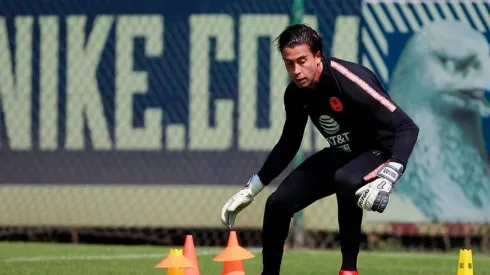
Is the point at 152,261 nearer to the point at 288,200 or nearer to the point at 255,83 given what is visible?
the point at 255,83

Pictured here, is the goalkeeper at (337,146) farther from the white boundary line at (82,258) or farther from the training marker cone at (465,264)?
the white boundary line at (82,258)

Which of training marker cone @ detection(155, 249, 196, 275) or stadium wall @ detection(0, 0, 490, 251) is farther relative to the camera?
stadium wall @ detection(0, 0, 490, 251)

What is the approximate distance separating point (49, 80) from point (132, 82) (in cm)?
72

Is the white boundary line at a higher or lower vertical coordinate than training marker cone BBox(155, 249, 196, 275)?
lower

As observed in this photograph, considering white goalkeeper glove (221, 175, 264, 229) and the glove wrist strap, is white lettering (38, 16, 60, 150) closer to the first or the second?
white goalkeeper glove (221, 175, 264, 229)

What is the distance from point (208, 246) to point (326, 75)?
3.93 metres

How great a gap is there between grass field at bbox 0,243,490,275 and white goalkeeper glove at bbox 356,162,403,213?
6.10 ft

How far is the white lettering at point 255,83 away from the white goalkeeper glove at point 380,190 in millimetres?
3467

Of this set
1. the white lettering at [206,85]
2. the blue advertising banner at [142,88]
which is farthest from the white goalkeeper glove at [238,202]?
the white lettering at [206,85]

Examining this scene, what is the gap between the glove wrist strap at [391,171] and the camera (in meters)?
5.74

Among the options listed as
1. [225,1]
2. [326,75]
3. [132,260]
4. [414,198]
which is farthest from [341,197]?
[225,1]

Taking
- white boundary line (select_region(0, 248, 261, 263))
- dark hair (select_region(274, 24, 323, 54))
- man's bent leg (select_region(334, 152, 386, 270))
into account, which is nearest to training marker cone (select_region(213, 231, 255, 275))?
man's bent leg (select_region(334, 152, 386, 270))

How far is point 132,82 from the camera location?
31.3 feet

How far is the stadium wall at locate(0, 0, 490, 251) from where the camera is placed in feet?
29.6
